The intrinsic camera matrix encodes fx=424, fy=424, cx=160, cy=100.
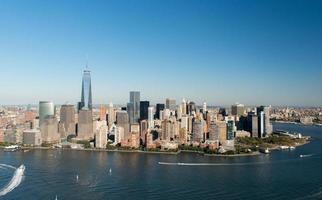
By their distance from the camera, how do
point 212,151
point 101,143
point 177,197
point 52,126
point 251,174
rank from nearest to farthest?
point 177,197
point 251,174
point 212,151
point 101,143
point 52,126

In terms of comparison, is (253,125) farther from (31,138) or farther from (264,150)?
(31,138)

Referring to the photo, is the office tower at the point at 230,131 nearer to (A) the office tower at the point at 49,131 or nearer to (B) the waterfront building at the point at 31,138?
(A) the office tower at the point at 49,131

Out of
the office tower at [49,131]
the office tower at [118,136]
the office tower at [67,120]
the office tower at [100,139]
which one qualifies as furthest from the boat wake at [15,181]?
the office tower at [67,120]

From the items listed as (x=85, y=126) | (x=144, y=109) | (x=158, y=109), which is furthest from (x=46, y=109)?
(x=158, y=109)

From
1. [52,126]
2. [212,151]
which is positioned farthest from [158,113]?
[212,151]

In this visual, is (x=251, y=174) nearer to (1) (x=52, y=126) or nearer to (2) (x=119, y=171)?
(2) (x=119, y=171)
